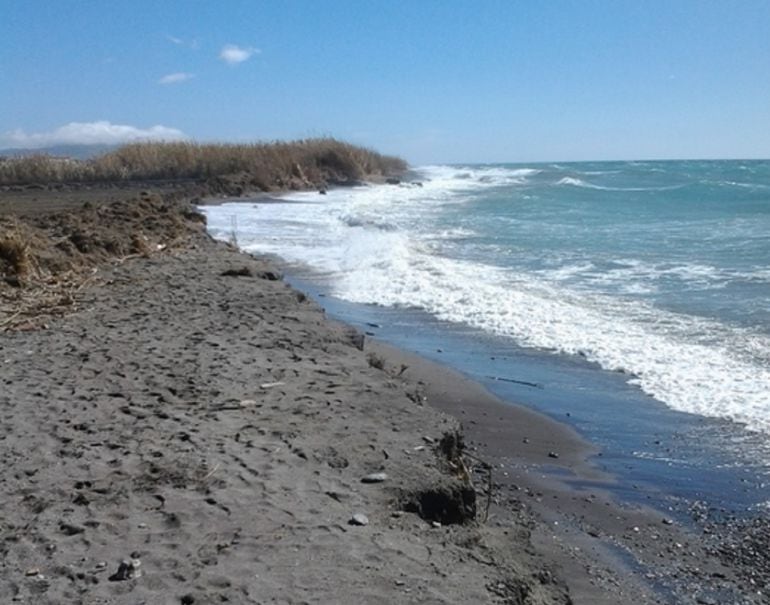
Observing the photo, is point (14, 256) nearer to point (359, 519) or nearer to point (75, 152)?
point (359, 519)

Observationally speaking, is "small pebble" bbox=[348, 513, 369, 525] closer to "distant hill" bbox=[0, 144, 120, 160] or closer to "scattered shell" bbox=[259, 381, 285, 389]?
"scattered shell" bbox=[259, 381, 285, 389]

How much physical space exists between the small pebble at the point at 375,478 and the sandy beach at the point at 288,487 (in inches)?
0.6

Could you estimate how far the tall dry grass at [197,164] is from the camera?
34.5 meters

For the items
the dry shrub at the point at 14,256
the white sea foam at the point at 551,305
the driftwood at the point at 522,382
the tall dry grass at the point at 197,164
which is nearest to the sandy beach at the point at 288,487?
the driftwood at the point at 522,382

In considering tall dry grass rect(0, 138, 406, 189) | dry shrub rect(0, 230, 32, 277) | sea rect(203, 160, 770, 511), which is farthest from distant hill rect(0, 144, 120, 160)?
dry shrub rect(0, 230, 32, 277)

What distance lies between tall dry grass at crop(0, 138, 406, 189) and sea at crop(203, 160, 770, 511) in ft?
38.6

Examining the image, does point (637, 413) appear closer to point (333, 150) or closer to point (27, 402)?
point (27, 402)

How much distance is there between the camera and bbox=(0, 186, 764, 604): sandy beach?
3566 mm

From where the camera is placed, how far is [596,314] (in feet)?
36.1

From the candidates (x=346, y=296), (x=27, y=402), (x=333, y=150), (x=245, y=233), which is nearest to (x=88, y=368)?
(x=27, y=402)

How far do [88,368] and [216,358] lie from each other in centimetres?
100

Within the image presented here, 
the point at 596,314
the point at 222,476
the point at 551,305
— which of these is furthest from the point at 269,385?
the point at 551,305

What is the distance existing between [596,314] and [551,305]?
0.77 m

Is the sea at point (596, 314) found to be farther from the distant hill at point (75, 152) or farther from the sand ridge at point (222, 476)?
the distant hill at point (75, 152)
